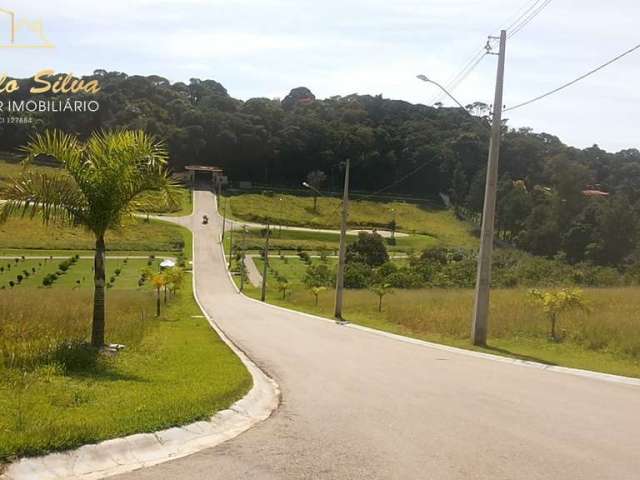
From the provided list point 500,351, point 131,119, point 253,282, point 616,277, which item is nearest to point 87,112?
point 131,119

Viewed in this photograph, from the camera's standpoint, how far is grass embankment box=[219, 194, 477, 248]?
11188 centimetres

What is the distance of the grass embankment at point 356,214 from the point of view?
4405 inches

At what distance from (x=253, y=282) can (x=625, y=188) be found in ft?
169

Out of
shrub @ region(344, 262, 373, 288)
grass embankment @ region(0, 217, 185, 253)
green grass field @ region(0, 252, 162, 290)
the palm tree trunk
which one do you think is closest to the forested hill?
shrub @ region(344, 262, 373, 288)

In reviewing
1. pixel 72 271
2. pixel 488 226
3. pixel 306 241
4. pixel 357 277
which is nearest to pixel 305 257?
pixel 306 241

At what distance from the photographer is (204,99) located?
166 meters

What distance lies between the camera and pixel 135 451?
19.0ft

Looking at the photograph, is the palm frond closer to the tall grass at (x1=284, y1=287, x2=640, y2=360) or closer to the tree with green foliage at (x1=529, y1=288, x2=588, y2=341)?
the tall grass at (x1=284, y1=287, x2=640, y2=360)

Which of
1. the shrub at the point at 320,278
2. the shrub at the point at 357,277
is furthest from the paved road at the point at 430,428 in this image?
the shrub at the point at 357,277

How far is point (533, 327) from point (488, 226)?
403 centimetres

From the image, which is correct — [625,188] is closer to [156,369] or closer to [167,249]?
[167,249]

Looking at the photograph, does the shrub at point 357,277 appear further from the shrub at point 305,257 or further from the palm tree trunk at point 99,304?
the palm tree trunk at point 99,304

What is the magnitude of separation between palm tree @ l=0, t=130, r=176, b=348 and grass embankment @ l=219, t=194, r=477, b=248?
9269 cm

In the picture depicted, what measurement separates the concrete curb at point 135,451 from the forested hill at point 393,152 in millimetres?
45339
